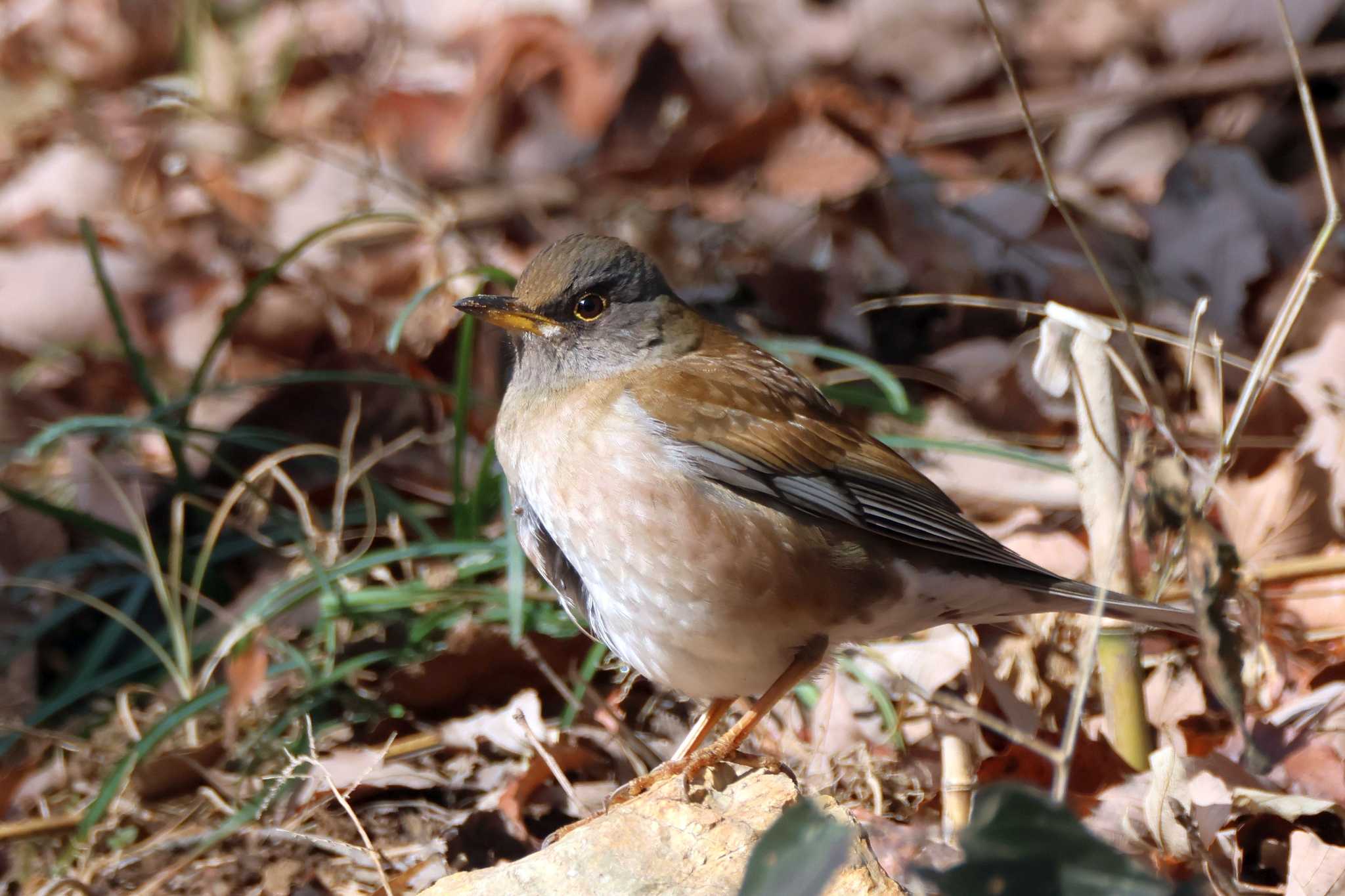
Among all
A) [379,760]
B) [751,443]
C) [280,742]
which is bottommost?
[280,742]

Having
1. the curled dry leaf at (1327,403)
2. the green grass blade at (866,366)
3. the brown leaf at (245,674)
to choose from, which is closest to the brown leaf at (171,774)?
the brown leaf at (245,674)

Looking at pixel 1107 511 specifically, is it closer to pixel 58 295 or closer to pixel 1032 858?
pixel 1032 858

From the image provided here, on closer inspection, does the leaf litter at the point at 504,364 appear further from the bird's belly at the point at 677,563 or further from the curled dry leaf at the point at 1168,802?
the bird's belly at the point at 677,563

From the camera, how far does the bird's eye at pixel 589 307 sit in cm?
338

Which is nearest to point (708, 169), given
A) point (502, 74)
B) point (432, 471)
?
point (502, 74)

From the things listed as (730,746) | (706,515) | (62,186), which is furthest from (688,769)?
(62,186)

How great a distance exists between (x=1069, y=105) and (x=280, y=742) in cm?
448

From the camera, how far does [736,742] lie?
119 inches

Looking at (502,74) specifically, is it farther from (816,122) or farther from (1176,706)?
(1176,706)

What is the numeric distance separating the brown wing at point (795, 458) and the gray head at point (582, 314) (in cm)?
14

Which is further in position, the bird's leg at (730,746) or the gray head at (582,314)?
the gray head at (582,314)

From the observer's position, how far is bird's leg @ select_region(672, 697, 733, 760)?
3221 mm

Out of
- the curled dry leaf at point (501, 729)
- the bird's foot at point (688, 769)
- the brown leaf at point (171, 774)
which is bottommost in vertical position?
the brown leaf at point (171, 774)

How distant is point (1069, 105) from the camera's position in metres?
6.14
